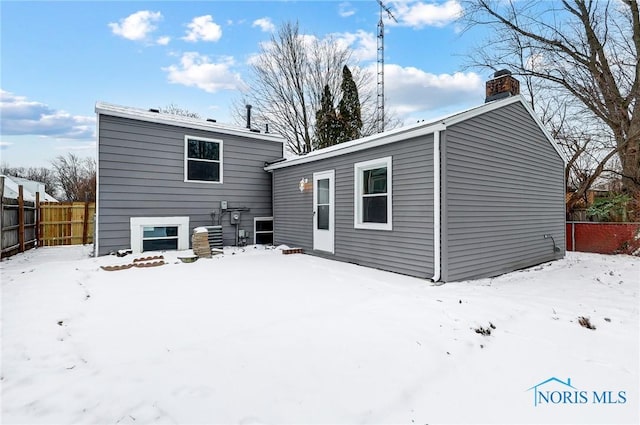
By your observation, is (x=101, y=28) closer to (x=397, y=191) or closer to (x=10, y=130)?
(x=397, y=191)

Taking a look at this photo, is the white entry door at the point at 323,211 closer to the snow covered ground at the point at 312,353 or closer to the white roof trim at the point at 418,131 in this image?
the white roof trim at the point at 418,131

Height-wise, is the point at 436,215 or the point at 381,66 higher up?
the point at 381,66

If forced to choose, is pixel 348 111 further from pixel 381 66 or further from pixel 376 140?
pixel 376 140

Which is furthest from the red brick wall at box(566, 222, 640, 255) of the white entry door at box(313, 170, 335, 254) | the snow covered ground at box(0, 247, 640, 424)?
the white entry door at box(313, 170, 335, 254)

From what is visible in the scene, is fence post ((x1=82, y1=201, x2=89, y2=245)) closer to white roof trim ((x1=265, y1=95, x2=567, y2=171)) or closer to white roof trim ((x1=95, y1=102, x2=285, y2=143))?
white roof trim ((x1=95, y1=102, x2=285, y2=143))

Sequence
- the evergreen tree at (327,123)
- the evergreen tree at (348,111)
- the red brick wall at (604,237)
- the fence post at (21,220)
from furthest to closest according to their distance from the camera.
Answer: the evergreen tree at (327,123), the evergreen tree at (348,111), the red brick wall at (604,237), the fence post at (21,220)

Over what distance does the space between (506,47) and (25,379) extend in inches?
596

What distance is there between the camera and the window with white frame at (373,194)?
6259 millimetres

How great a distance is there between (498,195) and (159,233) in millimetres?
8173

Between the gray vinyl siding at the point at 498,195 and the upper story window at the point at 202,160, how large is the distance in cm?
640

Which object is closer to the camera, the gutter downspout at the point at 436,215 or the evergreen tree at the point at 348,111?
the gutter downspout at the point at 436,215

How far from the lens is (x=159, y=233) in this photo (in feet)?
27.3

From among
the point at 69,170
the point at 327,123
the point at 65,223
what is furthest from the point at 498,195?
the point at 69,170

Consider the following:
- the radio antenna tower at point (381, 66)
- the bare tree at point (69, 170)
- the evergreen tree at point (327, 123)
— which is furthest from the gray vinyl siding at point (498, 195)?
the bare tree at point (69, 170)
